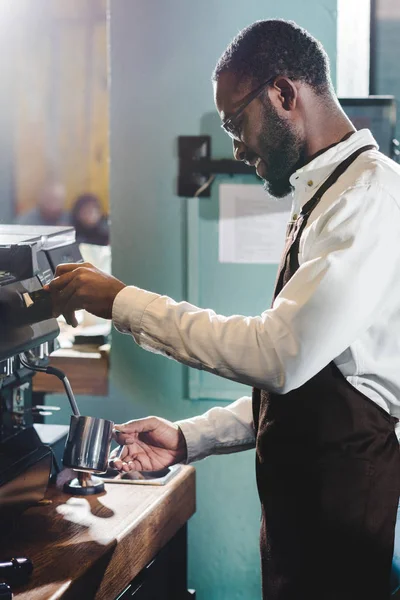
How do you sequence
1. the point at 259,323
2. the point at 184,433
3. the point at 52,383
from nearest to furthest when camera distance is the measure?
1. the point at 259,323
2. the point at 184,433
3. the point at 52,383

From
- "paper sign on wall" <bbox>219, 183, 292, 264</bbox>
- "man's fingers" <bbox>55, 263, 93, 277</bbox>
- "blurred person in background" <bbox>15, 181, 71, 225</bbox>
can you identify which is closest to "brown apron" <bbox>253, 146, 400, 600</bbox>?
"man's fingers" <bbox>55, 263, 93, 277</bbox>

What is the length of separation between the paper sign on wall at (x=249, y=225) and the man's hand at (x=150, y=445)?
3.39 feet

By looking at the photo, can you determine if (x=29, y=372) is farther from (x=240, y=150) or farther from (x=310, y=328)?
(x=310, y=328)

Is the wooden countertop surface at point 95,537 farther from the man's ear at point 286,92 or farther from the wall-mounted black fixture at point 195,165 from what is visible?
the wall-mounted black fixture at point 195,165

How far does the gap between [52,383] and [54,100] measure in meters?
1.09

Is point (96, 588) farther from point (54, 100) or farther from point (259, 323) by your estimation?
point (54, 100)

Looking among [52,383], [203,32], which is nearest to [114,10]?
[203,32]

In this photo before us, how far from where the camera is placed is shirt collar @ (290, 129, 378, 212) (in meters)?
1.59

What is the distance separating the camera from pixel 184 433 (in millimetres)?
1885

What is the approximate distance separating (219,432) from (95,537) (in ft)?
1.15

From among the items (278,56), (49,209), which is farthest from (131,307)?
(49,209)

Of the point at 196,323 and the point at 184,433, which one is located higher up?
the point at 196,323

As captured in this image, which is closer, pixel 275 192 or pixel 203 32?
pixel 275 192

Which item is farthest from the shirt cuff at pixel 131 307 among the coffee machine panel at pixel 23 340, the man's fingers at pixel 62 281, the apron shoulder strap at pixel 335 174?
the apron shoulder strap at pixel 335 174
